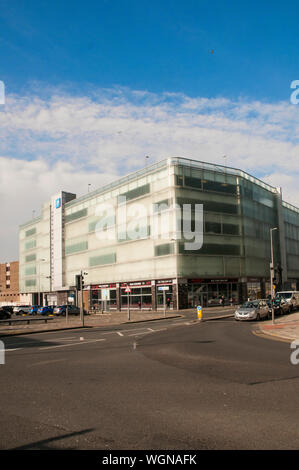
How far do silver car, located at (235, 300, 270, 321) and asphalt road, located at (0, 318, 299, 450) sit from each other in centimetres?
1499

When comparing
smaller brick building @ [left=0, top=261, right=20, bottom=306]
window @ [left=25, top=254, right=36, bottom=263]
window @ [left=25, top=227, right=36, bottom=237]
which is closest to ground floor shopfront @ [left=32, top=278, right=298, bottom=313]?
window @ [left=25, top=254, right=36, bottom=263]

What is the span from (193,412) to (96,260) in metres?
63.0

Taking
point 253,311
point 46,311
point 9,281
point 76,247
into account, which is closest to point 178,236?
point 46,311

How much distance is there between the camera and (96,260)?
69.0m

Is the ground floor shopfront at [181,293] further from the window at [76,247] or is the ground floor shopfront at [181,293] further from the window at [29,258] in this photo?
the window at [29,258]

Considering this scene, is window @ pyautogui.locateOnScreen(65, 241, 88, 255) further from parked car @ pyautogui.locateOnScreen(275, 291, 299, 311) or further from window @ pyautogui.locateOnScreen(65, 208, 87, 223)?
parked car @ pyautogui.locateOnScreen(275, 291, 299, 311)

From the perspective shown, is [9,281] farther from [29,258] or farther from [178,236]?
[178,236]

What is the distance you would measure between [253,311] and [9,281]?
129 metres

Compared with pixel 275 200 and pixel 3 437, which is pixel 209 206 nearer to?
pixel 275 200

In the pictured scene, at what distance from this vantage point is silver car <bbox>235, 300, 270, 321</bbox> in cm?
2888

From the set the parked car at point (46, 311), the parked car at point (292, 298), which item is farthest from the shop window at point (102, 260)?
the parked car at point (292, 298)

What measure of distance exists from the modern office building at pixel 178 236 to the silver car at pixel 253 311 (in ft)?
73.6

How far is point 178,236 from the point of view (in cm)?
5334
